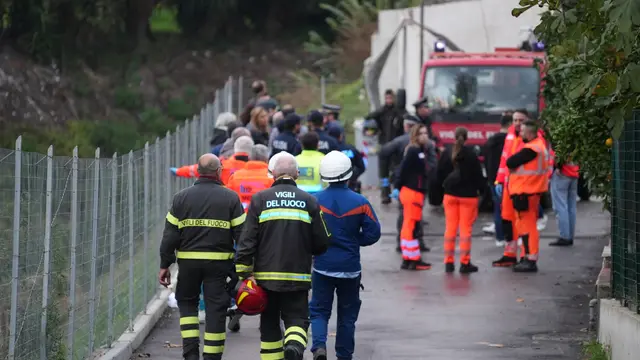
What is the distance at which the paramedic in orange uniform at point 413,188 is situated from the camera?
17.4 m

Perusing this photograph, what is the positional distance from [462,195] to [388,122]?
8.90 meters

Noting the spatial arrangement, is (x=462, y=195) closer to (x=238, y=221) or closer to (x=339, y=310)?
(x=339, y=310)

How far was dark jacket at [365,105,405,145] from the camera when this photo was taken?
83.8 ft

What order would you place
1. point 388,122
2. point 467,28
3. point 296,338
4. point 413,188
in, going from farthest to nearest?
point 467,28 → point 388,122 → point 413,188 → point 296,338

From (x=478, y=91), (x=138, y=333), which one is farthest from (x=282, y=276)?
(x=478, y=91)

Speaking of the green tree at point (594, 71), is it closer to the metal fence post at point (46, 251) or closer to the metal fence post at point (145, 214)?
the metal fence post at point (46, 251)

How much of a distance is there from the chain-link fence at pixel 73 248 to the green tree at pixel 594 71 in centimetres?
331

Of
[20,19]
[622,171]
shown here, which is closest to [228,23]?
[20,19]

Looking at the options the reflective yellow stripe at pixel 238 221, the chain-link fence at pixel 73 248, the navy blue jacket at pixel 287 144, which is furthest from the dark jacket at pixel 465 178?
the reflective yellow stripe at pixel 238 221

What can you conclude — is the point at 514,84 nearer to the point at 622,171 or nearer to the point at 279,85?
the point at 622,171

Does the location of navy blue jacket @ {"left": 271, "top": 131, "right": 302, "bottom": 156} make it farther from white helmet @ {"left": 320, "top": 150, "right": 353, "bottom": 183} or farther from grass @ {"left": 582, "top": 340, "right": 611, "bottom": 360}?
white helmet @ {"left": 320, "top": 150, "right": 353, "bottom": 183}

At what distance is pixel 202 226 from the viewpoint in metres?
10.5

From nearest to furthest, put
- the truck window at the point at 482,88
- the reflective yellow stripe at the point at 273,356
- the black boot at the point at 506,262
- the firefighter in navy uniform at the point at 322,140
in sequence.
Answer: the reflective yellow stripe at the point at 273,356, the firefighter in navy uniform at the point at 322,140, the black boot at the point at 506,262, the truck window at the point at 482,88

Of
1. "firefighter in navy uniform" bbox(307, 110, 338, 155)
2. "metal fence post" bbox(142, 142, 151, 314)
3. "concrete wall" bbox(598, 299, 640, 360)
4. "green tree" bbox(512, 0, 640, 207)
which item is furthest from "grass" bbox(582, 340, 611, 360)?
"firefighter in navy uniform" bbox(307, 110, 338, 155)
